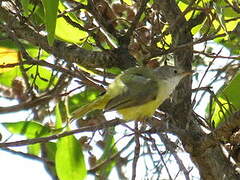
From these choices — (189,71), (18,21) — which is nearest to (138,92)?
(189,71)

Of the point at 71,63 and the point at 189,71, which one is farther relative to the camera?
the point at 189,71

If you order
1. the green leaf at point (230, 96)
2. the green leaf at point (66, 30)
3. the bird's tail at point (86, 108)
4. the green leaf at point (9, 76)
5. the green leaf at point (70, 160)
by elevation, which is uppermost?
the green leaf at point (9, 76)

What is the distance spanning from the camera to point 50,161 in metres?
2.35

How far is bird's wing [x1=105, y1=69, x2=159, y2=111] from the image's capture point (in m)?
2.38

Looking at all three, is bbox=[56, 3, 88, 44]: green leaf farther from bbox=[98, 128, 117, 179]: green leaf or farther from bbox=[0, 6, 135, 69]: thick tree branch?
bbox=[98, 128, 117, 179]: green leaf

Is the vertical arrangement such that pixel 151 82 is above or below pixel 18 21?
below

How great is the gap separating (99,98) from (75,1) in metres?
0.47

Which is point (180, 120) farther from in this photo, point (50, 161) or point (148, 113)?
point (50, 161)

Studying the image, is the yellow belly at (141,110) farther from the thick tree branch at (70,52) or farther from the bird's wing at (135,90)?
the thick tree branch at (70,52)

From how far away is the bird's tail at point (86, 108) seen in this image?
2381 mm

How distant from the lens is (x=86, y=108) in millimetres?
2420

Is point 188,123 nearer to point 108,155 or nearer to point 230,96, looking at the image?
point 230,96

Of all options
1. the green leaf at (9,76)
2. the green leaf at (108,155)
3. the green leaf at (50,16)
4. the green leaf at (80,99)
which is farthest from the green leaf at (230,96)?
the green leaf at (9,76)

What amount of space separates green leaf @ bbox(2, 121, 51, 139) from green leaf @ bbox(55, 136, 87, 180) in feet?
0.49
